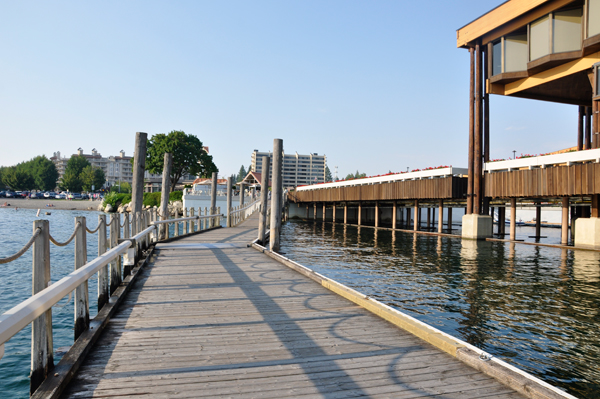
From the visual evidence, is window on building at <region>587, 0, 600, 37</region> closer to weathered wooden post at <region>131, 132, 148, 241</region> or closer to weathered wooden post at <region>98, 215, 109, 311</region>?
weathered wooden post at <region>131, 132, 148, 241</region>

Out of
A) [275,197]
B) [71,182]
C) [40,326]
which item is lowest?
[40,326]

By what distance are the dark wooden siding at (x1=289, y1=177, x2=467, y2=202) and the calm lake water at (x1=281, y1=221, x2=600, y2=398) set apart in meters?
7.59

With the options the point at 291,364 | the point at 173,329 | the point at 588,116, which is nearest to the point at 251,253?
the point at 173,329

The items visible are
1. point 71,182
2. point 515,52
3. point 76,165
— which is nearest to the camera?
point 515,52

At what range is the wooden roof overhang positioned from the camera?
787 inches

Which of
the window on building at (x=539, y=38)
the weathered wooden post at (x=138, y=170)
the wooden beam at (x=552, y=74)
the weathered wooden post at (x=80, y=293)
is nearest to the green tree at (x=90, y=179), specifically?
the wooden beam at (x=552, y=74)

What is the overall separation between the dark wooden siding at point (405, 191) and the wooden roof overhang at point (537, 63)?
6089mm

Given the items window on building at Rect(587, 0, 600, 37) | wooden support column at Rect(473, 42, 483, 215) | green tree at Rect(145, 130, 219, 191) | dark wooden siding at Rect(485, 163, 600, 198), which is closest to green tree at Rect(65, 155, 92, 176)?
green tree at Rect(145, 130, 219, 191)

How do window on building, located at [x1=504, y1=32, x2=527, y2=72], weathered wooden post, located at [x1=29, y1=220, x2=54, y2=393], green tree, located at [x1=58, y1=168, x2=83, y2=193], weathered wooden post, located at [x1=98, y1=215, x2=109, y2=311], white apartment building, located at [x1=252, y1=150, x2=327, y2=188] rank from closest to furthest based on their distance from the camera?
weathered wooden post, located at [x1=29, y1=220, x2=54, y2=393] < weathered wooden post, located at [x1=98, y1=215, x2=109, y2=311] < window on building, located at [x1=504, y1=32, x2=527, y2=72] < green tree, located at [x1=58, y1=168, x2=83, y2=193] < white apartment building, located at [x1=252, y1=150, x2=327, y2=188]

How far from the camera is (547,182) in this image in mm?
20500

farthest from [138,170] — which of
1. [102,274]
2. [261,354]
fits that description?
[261,354]

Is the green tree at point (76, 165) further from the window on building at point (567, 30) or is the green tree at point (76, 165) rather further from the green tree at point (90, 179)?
the window on building at point (567, 30)

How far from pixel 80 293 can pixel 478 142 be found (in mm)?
24667

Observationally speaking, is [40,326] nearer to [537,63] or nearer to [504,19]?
[537,63]
